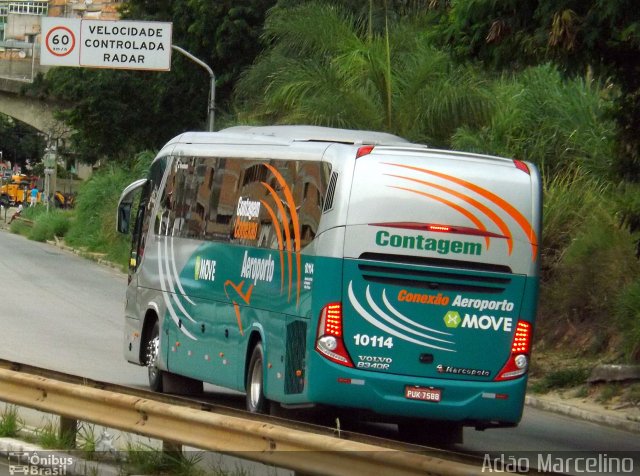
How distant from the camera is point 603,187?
884 inches

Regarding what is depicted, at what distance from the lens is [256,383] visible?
13.5 metres

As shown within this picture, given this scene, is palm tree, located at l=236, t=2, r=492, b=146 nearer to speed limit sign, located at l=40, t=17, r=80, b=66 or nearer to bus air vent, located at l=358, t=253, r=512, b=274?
speed limit sign, located at l=40, t=17, r=80, b=66

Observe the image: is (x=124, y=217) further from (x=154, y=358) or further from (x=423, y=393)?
(x=423, y=393)

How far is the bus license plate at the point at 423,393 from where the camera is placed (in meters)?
11.9

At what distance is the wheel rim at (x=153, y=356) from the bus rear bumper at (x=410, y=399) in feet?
15.9

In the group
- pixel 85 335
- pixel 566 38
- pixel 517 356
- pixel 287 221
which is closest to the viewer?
pixel 517 356

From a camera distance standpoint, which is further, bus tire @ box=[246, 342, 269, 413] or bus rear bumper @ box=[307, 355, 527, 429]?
bus tire @ box=[246, 342, 269, 413]

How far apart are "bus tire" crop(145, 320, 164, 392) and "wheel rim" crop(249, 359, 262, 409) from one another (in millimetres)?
2980

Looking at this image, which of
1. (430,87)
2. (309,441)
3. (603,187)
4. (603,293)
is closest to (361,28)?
(430,87)

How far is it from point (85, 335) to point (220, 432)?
14501 millimetres

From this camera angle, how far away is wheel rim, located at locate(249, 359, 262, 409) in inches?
524

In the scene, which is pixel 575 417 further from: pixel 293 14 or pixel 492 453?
pixel 293 14

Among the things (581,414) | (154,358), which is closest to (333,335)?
(154,358)

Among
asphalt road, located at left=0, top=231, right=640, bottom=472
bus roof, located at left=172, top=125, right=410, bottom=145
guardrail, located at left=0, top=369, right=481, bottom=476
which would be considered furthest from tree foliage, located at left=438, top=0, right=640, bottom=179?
guardrail, located at left=0, top=369, right=481, bottom=476
